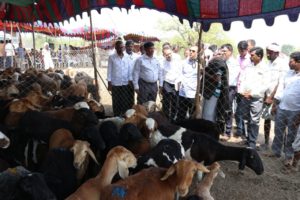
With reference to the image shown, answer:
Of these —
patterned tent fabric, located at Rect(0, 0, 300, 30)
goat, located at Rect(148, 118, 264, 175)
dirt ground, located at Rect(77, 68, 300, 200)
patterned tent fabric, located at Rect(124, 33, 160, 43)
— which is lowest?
dirt ground, located at Rect(77, 68, 300, 200)

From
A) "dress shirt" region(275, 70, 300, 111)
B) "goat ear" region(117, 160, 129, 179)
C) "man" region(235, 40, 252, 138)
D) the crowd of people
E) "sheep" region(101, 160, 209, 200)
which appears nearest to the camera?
"sheep" region(101, 160, 209, 200)

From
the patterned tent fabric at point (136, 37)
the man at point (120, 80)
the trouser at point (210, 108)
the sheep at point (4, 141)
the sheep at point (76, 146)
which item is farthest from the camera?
the patterned tent fabric at point (136, 37)

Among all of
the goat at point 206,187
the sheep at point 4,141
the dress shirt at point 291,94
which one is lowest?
the goat at point 206,187

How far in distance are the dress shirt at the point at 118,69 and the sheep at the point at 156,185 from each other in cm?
475

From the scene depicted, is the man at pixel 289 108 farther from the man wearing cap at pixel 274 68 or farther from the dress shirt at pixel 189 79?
the dress shirt at pixel 189 79

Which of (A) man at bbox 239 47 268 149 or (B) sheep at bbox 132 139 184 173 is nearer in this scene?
(B) sheep at bbox 132 139 184 173

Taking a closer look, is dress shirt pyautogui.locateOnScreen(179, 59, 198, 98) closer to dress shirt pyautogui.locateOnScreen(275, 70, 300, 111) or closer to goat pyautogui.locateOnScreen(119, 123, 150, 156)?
dress shirt pyautogui.locateOnScreen(275, 70, 300, 111)

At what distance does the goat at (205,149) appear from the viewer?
4465mm

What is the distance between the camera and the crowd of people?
18.7 ft

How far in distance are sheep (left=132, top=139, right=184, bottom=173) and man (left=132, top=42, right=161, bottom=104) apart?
3614mm

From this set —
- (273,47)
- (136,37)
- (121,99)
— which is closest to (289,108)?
(273,47)

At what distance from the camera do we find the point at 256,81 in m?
6.11

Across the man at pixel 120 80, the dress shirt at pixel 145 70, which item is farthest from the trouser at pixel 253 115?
the man at pixel 120 80

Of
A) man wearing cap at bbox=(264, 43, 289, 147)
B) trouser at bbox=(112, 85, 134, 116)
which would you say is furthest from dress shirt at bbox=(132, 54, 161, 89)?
man wearing cap at bbox=(264, 43, 289, 147)
